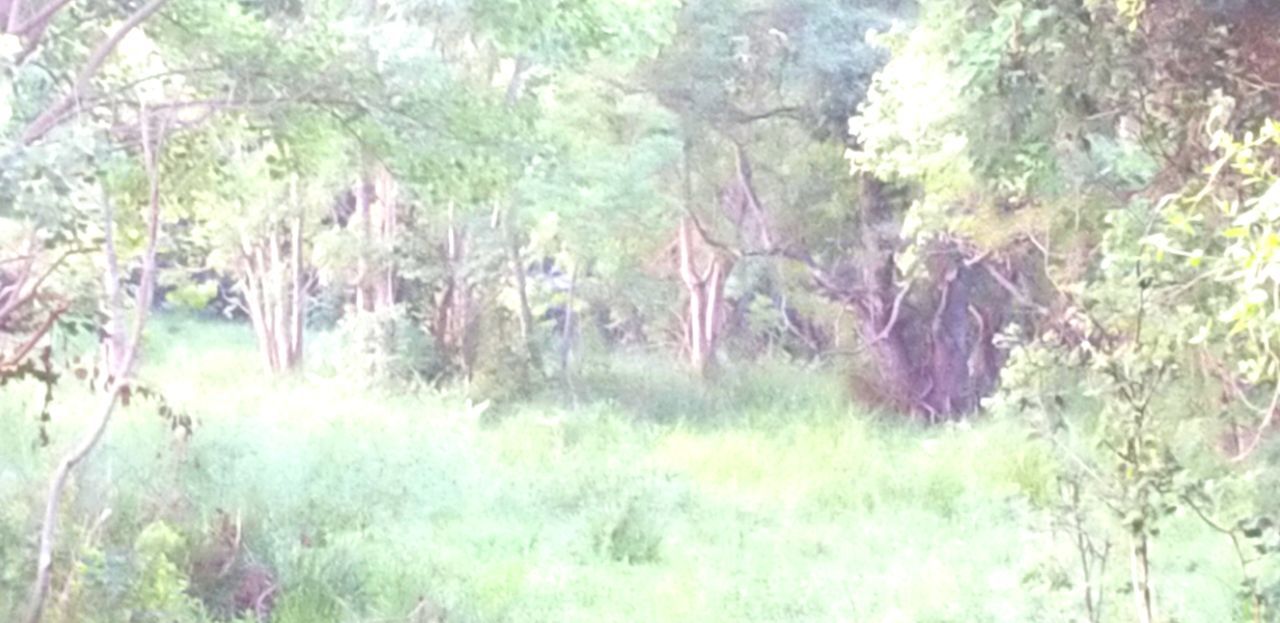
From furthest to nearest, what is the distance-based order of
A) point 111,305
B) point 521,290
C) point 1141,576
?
point 521,290, point 111,305, point 1141,576

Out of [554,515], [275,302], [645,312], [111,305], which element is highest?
[111,305]

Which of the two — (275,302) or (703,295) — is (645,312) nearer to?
(703,295)

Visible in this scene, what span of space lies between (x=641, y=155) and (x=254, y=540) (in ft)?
21.2

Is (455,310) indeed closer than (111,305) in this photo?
No

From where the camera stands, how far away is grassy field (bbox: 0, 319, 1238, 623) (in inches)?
208

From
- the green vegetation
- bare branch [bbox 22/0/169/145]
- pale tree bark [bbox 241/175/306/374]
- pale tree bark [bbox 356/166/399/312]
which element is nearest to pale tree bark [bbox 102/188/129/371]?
the green vegetation

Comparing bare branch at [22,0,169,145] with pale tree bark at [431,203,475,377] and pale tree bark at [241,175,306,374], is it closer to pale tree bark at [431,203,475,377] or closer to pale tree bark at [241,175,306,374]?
pale tree bark at [431,203,475,377]

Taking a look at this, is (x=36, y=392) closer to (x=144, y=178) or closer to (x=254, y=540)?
(x=144, y=178)

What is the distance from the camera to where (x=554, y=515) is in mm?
7980

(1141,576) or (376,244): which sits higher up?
(376,244)

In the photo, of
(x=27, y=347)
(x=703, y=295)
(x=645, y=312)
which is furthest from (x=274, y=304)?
(x=27, y=347)

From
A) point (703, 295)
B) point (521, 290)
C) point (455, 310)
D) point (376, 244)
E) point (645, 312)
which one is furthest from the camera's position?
point (645, 312)

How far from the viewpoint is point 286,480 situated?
25.7 ft

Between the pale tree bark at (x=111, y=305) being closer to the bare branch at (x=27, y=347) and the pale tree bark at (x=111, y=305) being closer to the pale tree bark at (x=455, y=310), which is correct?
the bare branch at (x=27, y=347)
